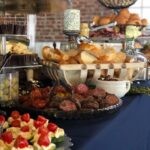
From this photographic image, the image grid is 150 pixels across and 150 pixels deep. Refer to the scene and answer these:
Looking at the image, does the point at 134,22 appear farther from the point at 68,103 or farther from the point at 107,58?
the point at 68,103

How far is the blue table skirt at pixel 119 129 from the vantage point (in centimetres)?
97

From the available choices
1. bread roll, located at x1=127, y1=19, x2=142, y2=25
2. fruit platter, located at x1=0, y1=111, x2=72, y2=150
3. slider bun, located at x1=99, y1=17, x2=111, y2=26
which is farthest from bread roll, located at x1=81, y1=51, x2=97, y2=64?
slider bun, located at x1=99, y1=17, x2=111, y2=26

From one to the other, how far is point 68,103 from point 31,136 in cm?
32

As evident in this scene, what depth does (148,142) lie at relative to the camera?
5.09 ft

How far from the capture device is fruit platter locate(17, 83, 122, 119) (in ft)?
3.69

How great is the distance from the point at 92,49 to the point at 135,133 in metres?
0.47

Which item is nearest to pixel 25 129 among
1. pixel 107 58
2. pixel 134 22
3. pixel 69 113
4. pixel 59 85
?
pixel 69 113

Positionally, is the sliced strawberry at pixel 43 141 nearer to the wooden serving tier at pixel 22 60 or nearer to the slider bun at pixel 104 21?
the wooden serving tier at pixel 22 60

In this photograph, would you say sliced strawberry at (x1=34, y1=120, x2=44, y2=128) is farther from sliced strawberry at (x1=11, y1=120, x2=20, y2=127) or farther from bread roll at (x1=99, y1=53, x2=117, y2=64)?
bread roll at (x1=99, y1=53, x2=117, y2=64)

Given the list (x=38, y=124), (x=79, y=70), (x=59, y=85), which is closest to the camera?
(x=38, y=124)

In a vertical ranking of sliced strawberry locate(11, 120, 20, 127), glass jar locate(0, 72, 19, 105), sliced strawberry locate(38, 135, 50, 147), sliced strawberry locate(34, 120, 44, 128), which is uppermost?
glass jar locate(0, 72, 19, 105)

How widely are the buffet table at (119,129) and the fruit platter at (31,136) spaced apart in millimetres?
59

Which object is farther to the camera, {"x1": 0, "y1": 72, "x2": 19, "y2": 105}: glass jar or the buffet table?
{"x1": 0, "y1": 72, "x2": 19, "y2": 105}: glass jar

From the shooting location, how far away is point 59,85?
1.26 metres
